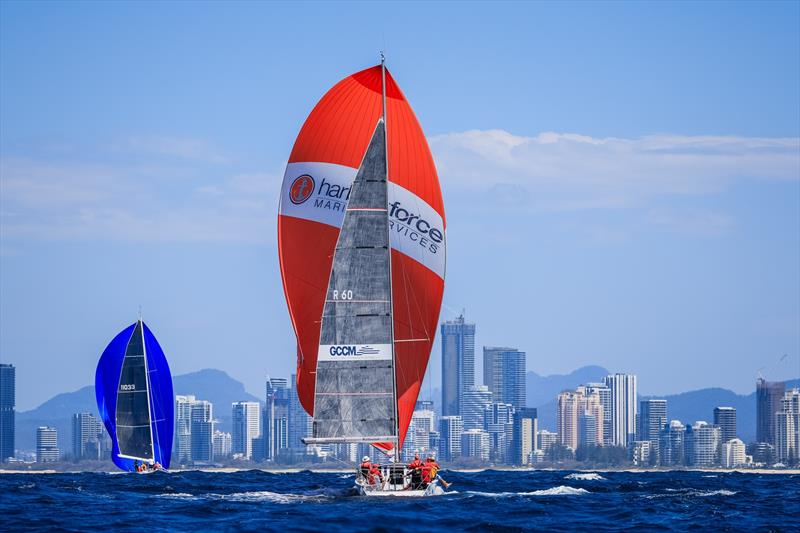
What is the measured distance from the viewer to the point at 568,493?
203 feet

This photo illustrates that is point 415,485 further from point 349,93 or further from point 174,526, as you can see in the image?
point 349,93

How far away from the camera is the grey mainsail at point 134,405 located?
83.8 metres

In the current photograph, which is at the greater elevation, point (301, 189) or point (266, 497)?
point (301, 189)

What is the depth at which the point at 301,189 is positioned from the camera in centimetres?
5369

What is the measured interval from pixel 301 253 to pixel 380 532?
54.5ft

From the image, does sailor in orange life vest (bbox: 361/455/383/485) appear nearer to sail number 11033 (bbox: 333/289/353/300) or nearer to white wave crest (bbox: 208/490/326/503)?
white wave crest (bbox: 208/490/326/503)

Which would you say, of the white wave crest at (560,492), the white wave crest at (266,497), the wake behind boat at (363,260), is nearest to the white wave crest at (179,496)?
the white wave crest at (266,497)

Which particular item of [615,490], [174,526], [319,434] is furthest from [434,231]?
[615,490]

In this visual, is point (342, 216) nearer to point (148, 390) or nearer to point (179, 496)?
point (179, 496)

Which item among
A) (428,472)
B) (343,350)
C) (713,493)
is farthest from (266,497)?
(713,493)

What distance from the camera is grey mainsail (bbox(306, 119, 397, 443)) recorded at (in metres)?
46.3

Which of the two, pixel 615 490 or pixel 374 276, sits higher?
pixel 374 276

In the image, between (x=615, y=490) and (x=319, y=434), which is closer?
(x=319, y=434)

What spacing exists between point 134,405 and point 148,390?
1206 millimetres
